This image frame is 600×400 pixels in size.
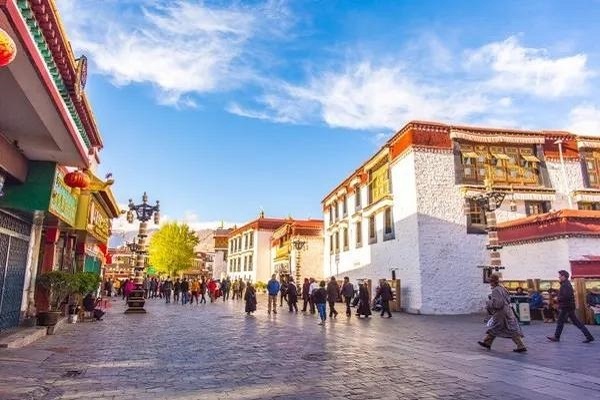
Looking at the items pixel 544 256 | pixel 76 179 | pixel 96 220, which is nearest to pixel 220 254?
pixel 96 220

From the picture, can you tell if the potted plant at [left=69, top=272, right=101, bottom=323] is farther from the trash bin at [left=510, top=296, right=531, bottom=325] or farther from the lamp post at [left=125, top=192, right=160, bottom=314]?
the trash bin at [left=510, top=296, right=531, bottom=325]

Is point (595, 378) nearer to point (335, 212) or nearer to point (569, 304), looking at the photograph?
point (569, 304)

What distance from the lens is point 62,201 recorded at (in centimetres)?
1087

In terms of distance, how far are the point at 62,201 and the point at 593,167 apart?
82.2 feet

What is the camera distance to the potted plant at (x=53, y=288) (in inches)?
442

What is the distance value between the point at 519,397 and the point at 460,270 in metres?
15.7

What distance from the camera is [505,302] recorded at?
8.61 metres

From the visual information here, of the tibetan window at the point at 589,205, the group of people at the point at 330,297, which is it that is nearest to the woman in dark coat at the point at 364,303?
the group of people at the point at 330,297

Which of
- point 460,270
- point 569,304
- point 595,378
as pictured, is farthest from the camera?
point 460,270

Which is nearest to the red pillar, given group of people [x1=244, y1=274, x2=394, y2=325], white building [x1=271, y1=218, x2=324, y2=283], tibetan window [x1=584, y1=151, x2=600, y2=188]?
group of people [x1=244, y1=274, x2=394, y2=325]

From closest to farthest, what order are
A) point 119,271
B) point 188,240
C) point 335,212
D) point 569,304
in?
point 569,304 < point 335,212 < point 188,240 < point 119,271

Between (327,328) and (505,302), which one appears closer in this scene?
(505,302)

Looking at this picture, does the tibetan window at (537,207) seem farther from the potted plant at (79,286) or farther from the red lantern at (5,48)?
the red lantern at (5,48)

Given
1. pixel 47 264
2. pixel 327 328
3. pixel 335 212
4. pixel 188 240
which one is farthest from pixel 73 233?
pixel 188 240
